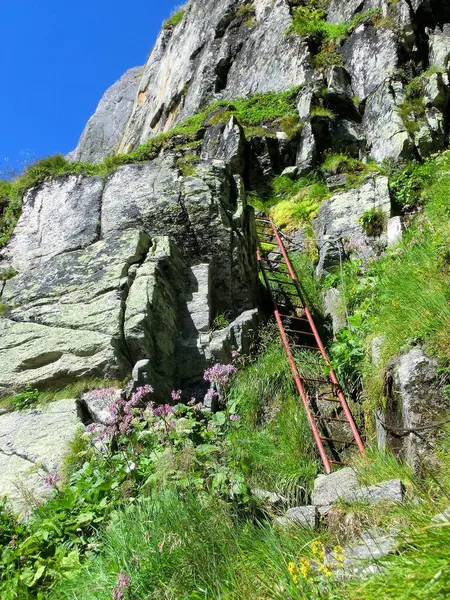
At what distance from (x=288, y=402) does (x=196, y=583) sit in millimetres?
3358

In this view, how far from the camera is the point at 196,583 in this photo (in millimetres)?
2729

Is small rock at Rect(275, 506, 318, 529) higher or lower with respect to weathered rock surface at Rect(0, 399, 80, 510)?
lower

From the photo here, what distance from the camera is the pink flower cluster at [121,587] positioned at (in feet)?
8.47

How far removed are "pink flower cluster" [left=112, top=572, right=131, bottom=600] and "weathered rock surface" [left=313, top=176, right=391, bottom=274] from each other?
6731mm

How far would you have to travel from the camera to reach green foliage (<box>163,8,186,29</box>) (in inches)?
976

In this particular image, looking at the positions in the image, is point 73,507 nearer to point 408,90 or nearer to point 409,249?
point 409,249

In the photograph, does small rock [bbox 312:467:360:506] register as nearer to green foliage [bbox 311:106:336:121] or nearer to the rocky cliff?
the rocky cliff

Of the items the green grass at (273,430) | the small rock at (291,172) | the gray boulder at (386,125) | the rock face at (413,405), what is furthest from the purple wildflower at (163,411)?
the small rock at (291,172)

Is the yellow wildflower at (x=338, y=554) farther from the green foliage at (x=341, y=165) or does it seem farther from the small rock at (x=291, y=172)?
the small rock at (x=291, y=172)

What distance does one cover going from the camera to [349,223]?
9562 millimetres

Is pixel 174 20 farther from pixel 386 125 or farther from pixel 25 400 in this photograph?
pixel 25 400

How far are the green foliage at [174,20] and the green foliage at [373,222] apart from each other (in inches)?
760

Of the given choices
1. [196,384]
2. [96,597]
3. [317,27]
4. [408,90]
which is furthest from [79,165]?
[317,27]

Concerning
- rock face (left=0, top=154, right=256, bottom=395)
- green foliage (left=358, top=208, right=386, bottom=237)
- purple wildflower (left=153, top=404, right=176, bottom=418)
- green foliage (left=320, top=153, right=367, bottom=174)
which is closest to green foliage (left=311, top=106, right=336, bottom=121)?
green foliage (left=320, top=153, right=367, bottom=174)
